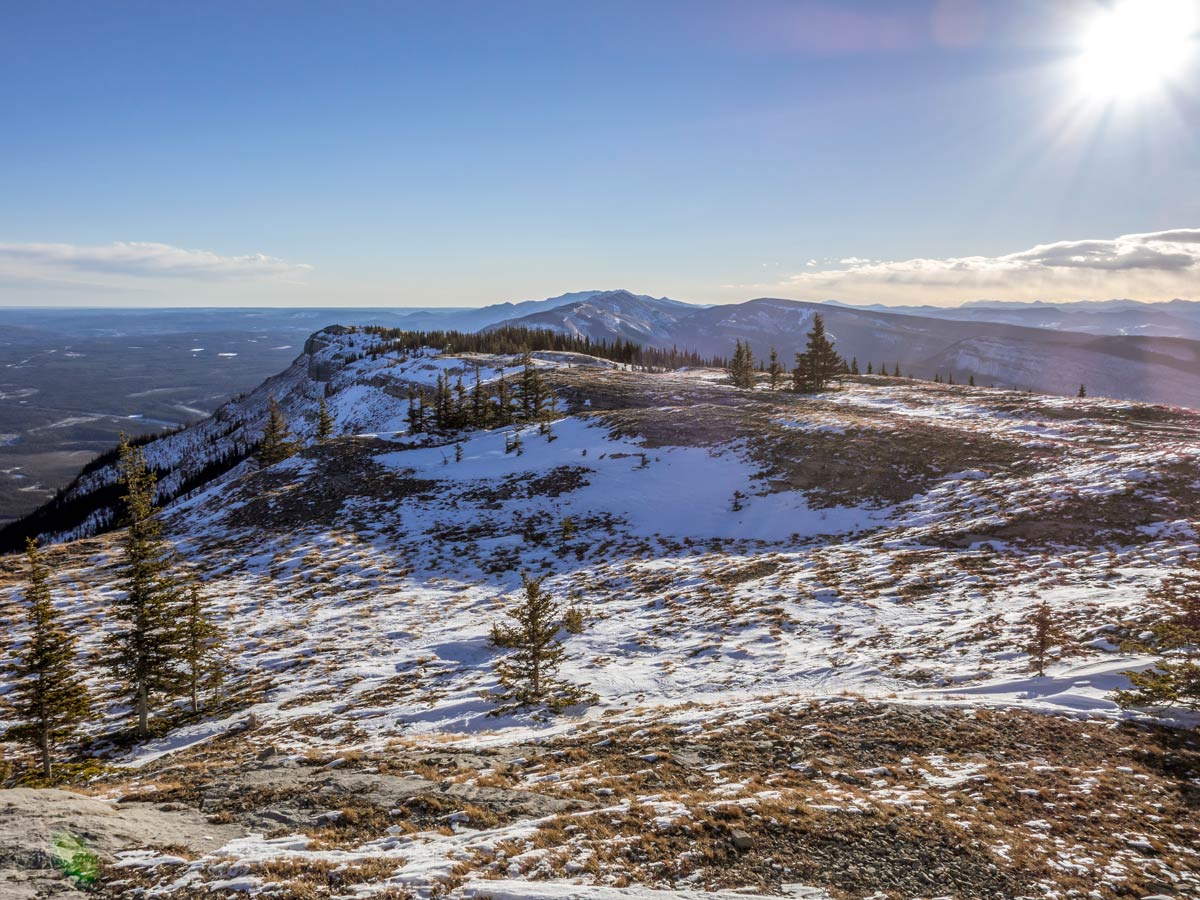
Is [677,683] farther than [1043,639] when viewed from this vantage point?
Yes

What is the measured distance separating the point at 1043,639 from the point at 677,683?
928 cm

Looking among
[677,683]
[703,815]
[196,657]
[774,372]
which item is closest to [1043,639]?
[677,683]

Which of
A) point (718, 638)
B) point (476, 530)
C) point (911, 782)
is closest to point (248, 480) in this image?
point (476, 530)

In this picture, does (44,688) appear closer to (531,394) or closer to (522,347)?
(531,394)

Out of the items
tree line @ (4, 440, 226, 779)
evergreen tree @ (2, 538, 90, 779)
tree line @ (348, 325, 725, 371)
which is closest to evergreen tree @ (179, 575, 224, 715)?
tree line @ (4, 440, 226, 779)

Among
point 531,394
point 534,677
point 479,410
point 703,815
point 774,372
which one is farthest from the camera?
point 774,372

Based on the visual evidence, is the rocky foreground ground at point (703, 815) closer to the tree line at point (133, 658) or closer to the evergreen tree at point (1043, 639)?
the evergreen tree at point (1043, 639)

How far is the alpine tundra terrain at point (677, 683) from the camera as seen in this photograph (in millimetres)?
8156

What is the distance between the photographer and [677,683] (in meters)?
16.7

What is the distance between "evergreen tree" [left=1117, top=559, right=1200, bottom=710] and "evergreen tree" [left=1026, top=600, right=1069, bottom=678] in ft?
5.15

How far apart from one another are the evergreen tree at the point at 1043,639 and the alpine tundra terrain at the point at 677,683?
0.12 meters

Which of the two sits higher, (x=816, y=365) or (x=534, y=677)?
(x=816, y=365)

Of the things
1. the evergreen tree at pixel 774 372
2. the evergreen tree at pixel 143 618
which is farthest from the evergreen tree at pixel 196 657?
the evergreen tree at pixel 774 372

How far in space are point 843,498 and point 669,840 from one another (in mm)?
25590
